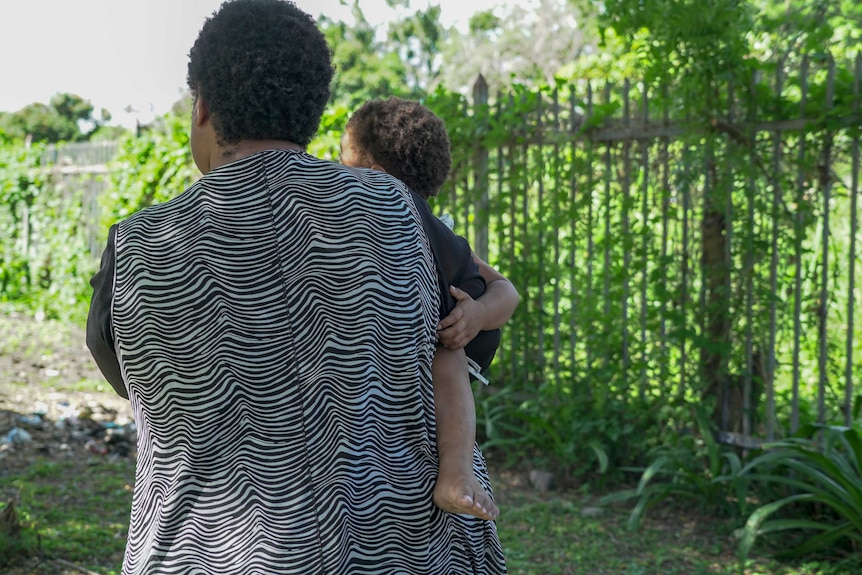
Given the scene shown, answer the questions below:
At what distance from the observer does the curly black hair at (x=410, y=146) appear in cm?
226

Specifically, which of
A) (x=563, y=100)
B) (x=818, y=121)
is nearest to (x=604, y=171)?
(x=563, y=100)

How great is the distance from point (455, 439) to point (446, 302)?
0.84 feet

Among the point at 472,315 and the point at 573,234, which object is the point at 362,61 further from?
the point at 472,315

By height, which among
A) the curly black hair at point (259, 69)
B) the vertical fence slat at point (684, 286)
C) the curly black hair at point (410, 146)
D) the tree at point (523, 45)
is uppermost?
the tree at point (523, 45)

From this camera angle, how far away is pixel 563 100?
577cm

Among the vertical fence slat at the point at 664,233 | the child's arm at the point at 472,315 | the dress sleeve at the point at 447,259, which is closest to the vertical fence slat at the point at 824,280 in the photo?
the vertical fence slat at the point at 664,233

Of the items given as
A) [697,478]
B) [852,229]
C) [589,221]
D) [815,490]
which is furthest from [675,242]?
[815,490]

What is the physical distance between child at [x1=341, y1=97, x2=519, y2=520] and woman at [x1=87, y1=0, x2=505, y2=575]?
5 centimetres

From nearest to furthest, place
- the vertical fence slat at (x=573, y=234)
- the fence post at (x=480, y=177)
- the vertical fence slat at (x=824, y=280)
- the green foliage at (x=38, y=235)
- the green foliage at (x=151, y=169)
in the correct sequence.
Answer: the vertical fence slat at (x=824, y=280), the vertical fence slat at (x=573, y=234), the fence post at (x=480, y=177), the green foliage at (x=151, y=169), the green foliage at (x=38, y=235)

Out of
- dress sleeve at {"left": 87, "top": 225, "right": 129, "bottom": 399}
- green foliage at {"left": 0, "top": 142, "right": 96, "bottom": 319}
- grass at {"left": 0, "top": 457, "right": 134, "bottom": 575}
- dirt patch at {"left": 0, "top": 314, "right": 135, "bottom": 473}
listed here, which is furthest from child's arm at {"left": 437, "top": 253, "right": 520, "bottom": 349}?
green foliage at {"left": 0, "top": 142, "right": 96, "bottom": 319}

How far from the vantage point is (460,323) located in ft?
5.34

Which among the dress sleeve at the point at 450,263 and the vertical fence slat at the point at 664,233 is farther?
the vertical fence slat at the point at 664,233

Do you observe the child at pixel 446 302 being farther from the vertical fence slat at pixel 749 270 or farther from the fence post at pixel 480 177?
the fence post at pixel 480 177

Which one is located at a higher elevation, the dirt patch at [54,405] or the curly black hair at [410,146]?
the curly black hair at [410,146]
